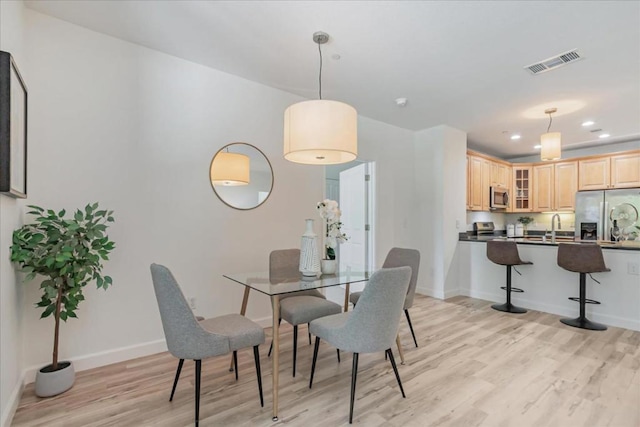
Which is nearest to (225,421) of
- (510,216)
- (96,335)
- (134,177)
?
(96,335)

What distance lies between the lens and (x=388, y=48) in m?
2.63

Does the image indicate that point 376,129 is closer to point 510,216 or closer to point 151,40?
point 151,40

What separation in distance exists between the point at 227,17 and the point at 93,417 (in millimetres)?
2763

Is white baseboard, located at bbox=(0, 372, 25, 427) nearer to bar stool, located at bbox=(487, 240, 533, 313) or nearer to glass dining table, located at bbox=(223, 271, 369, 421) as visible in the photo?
glass dining table, located at bbox=(223, 271, 369, 421)

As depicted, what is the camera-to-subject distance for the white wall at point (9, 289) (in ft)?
A: 5.63

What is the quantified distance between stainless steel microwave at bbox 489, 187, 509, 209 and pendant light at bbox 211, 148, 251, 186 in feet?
15.4

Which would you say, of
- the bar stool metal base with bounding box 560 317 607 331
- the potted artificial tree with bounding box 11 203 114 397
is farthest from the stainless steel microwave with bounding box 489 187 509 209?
the potted artificial tree with bounding box 11 203 114 397

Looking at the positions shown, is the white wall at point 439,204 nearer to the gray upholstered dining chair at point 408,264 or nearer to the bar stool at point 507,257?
the bar stool at point 507,257

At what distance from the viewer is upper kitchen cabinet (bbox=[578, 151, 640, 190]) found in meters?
Answer: 5.31

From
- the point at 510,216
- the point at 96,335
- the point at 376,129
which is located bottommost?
the point at 96,335

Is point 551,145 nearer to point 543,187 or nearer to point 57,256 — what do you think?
point 543,187

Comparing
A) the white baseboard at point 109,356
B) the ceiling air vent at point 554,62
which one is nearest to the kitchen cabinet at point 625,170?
the ceiling air vent at point 554,62

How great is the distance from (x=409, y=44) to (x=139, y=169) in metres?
2.52

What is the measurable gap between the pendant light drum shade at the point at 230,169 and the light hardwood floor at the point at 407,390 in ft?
5.42
